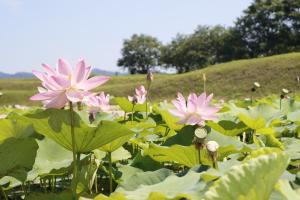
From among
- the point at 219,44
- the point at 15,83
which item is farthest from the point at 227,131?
the point at 219,44

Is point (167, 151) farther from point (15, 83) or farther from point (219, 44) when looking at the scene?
point (219, 44)

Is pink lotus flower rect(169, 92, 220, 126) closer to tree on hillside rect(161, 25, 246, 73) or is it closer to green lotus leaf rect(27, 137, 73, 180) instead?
green lotus leaf rect(27, 137, 73, 180)

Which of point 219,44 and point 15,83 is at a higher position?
point 219,44

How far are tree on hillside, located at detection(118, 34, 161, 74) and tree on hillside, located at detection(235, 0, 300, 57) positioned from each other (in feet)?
73.1

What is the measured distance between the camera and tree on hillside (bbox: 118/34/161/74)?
63281 millimetres

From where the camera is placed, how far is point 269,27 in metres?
41.3

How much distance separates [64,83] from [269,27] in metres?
41.9

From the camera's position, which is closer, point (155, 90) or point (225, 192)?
point (225, 192)

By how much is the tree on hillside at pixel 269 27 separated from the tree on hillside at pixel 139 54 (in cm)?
2227

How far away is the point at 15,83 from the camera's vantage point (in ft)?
119

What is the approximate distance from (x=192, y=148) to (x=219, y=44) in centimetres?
4580

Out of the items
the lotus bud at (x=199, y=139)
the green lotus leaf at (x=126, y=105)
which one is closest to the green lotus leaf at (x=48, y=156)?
the lotus bud at (x=199, y=139)

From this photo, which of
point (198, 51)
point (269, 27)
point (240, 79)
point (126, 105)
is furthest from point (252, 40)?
point (126, 105)

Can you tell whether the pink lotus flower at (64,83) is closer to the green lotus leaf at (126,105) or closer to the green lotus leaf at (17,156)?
the green lotus leaf at (17,156)
